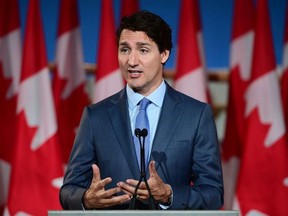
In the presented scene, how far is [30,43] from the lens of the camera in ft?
11.6

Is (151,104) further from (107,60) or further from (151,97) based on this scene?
(107,60)

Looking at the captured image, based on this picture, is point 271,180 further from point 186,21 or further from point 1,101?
point 1,101

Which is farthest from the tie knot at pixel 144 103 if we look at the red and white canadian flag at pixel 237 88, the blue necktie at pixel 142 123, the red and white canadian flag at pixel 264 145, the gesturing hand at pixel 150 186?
the red and white canadian flag at pixel 237 88

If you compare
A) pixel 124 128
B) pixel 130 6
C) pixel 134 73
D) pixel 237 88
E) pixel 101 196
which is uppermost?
pixel 130 6

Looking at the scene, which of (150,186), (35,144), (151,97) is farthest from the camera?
(35,144)

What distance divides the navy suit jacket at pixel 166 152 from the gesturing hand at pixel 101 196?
0.35 feet

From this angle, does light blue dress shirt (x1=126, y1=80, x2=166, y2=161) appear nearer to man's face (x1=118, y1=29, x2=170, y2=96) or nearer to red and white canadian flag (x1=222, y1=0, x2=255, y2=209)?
man's face (x1=118, y1=29, x2=170, y2=96)

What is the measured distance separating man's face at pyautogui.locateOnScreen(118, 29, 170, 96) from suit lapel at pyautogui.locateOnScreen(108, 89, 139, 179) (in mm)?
78

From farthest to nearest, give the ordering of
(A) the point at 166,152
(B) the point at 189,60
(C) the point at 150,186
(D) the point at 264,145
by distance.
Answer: (B) the point at 189,60 < (D) the point at 264,145 < (A) the point at 166,152 < (C) the point at 150,186

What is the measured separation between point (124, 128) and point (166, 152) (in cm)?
15

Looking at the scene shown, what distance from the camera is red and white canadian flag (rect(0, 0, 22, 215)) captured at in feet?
11.9

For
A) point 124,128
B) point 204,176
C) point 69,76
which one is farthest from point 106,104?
point 69,76

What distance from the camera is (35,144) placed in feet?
11.2

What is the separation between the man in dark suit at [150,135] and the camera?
1.72m
